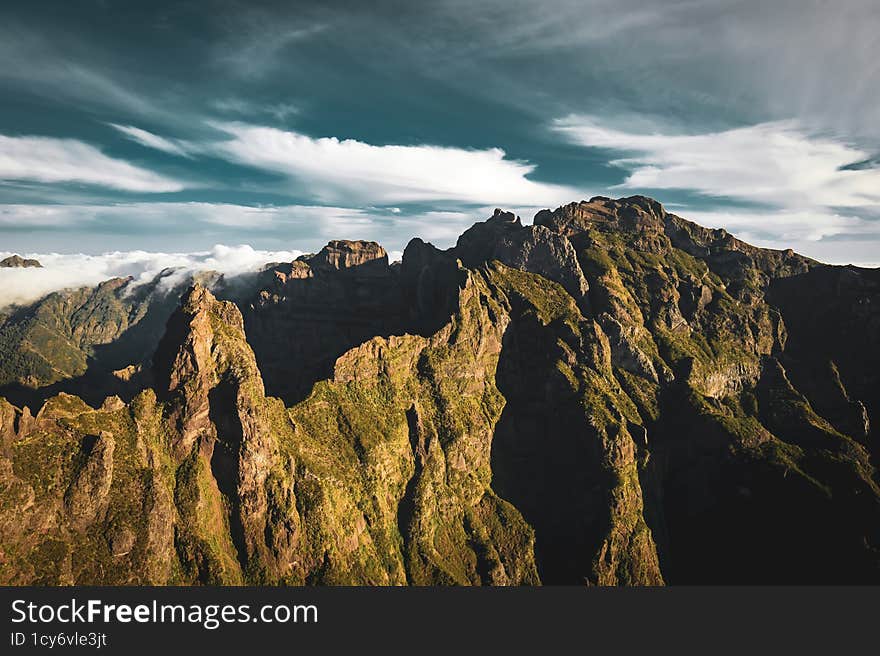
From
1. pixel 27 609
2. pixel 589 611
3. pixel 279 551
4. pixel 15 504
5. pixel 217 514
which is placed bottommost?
pixel 279 551

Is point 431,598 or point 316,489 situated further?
point 316,489

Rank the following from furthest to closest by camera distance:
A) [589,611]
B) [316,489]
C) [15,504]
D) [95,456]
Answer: [316,489] → [95,456] → [15,504] → [589,611]

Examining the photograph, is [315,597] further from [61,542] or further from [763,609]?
[61,542]

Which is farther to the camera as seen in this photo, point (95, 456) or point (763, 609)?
point (95, 456)

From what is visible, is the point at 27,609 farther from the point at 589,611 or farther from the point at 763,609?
the point at 763,609

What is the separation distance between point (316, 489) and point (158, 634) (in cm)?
11064

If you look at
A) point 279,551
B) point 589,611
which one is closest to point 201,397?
point 279,551

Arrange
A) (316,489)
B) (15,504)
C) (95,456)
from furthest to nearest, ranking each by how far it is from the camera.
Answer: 1. (316,489)
2. (95,456)
3. (15,504)

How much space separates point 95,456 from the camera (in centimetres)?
14750

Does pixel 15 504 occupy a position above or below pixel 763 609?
below

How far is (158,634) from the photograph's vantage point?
260ft

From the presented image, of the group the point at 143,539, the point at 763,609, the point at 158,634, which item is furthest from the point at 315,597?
the point at 143,539

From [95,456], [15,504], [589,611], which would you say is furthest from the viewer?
[95,456]

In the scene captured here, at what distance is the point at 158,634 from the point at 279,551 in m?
98.1
